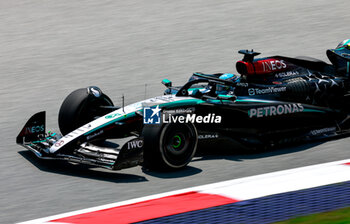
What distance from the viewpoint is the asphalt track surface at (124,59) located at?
6.84 metres

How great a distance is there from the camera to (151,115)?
720cm

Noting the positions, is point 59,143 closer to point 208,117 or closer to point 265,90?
point 208,117

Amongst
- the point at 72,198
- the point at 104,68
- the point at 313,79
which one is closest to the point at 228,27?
the point at 104,68

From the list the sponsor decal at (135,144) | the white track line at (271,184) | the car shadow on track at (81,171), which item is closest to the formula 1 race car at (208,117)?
the sponsor decal at (135,144)

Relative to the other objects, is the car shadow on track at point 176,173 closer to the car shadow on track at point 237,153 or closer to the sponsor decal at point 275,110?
the car shadow on track at point 237,153

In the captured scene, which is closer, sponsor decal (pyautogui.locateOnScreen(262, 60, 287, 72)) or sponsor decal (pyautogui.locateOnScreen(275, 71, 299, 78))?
sponsor decal (pyautogui.locateOnScreen(262, 60, 287, 72))

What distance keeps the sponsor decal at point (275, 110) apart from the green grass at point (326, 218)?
2799 mm

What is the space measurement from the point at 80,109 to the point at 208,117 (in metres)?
1.79

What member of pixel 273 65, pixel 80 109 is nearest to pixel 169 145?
pixel 80 109

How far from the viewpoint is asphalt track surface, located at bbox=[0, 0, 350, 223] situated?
6.84 meters

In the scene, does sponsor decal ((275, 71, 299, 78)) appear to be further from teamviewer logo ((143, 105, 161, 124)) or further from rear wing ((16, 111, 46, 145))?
rear wing ((16, 111, 46, 145))

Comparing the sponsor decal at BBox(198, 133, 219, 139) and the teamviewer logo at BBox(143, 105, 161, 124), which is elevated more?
the teamviewer logo at BBox(143, 105, 161, 124)

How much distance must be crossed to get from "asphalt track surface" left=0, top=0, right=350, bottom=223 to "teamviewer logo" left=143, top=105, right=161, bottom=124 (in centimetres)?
61

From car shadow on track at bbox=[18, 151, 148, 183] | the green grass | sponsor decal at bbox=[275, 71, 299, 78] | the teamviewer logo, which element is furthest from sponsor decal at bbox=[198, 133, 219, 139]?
the green grass
